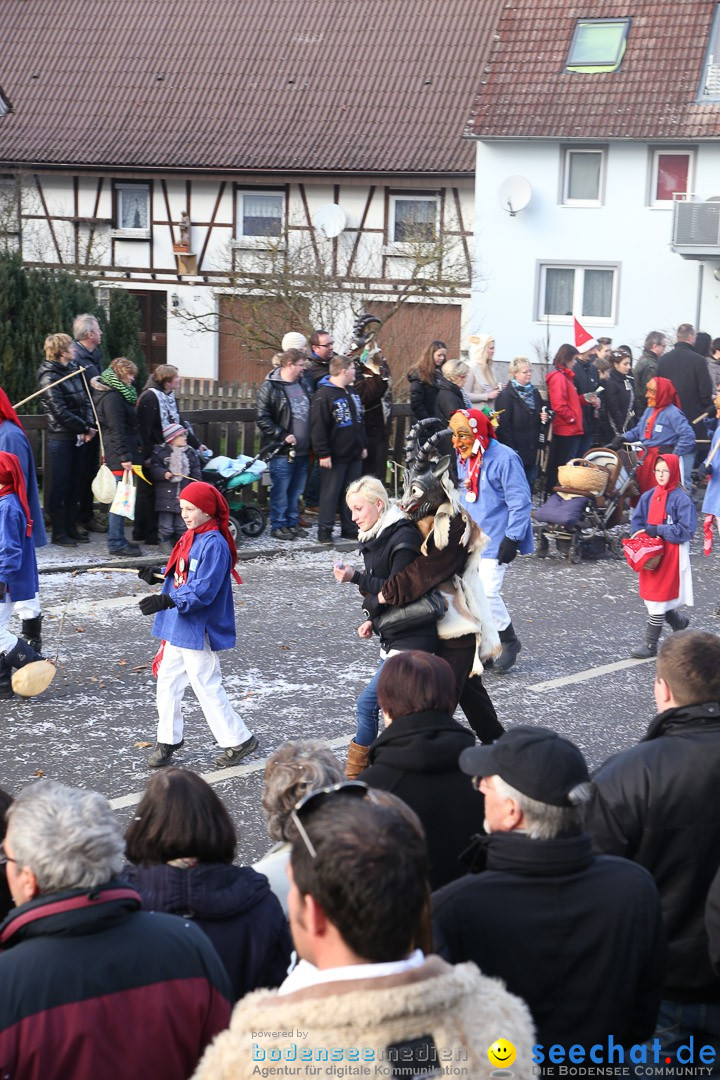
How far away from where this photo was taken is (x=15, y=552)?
29.2ft

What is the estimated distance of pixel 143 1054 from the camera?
9.83ft

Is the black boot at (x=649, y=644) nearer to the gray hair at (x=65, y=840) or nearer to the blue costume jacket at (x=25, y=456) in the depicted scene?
the blue costume jacket at (x=25, y=456)

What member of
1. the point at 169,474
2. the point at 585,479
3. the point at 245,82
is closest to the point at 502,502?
the point at 169,474

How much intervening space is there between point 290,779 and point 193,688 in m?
3.62

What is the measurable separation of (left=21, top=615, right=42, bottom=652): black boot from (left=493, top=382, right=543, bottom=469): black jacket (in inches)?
278

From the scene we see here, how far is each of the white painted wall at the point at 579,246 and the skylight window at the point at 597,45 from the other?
1.99 metres

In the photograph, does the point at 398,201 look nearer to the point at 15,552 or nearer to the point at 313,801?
the point at 15,552

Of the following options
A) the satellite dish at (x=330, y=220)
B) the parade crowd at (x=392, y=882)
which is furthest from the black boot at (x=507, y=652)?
the satellite dish at (x=330, y=220)

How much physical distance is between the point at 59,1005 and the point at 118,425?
33.1 ft

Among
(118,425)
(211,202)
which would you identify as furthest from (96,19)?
(118,425)

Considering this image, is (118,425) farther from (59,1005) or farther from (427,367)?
(59,1005)

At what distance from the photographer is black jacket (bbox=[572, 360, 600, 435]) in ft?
56.5

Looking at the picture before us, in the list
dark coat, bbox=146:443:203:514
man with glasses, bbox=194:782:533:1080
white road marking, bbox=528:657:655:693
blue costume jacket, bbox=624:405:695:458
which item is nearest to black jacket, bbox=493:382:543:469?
blue costume jacket, bbox=624:405:695:458

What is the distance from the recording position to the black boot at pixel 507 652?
9992 mm
